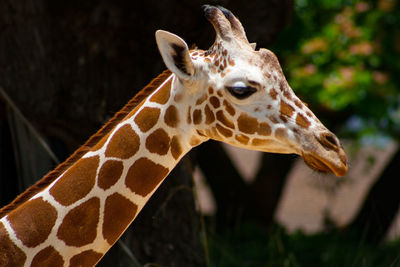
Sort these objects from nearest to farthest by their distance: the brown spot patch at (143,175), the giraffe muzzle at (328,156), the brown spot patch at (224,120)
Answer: the giraffe muzzle at (328,156)
the brown spot patch at (224,120)
the brown spot patch at (143,175)

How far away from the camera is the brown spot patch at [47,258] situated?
2.66m

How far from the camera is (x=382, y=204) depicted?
7.29 metres

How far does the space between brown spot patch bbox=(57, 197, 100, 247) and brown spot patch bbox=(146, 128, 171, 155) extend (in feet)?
1.08

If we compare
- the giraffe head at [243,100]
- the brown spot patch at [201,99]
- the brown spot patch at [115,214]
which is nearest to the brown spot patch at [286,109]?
the giraffe head at [243,100]

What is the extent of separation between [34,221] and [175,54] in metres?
0.94

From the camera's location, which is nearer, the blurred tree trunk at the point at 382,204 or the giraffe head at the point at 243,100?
the giraffe head at the point at 243,100

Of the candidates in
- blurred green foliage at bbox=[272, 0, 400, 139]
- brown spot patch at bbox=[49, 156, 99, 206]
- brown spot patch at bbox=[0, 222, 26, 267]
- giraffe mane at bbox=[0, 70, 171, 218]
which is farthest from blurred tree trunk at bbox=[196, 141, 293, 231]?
brown spot patch at bbox=[0, 222, 26, 267]

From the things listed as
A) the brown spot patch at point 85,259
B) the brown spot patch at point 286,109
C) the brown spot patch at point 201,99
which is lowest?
the brown spot patch at point 85,259

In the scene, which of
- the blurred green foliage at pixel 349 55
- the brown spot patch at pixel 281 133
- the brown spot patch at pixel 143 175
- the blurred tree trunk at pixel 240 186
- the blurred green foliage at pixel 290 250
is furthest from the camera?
the blurred tree trunk at pixel 240 186

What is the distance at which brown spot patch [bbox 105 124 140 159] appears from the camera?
2.74 meters

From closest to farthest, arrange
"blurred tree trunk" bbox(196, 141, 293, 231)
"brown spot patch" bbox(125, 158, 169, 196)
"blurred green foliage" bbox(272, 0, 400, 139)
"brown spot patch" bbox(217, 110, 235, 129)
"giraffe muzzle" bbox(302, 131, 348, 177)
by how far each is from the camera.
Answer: "giraffe muzzle" bbox(302, 131, 348, 177), "brown spot patch" bbox(217, 110, 235, 129), "brown spot patch" bbox(125, 158, 169, 196), "blurred green foliage" bbox(272, 0, 400, 139), "blurred tree trunk" bbox(196, 141, 293, 231)

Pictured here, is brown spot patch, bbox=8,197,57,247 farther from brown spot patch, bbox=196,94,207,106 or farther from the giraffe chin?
the giraffe chin

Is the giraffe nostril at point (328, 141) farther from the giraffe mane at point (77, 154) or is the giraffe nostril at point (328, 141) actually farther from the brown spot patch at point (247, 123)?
the giraffe mane at point (77, 154)

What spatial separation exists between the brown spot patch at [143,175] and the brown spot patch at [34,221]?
1.17 feet
